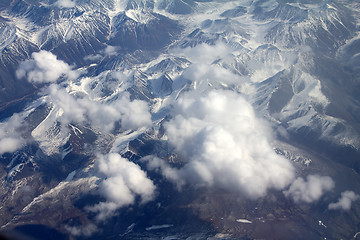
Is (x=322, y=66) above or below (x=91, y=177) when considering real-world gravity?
above

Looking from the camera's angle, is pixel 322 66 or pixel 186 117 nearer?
pixel 186 117

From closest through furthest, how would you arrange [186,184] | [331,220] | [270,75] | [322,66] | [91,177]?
[331,220] < [186,184] < [91,177] < [322,66] < [270,75]

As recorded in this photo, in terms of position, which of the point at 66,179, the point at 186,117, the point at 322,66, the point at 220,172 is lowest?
the point at 66,179

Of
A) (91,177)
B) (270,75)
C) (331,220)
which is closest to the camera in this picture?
(331,220)

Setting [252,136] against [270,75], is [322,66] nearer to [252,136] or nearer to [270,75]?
[270,75]

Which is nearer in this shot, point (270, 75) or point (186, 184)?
point (186, 184)

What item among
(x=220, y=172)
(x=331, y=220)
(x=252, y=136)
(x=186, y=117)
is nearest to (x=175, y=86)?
(x=186, y=117)

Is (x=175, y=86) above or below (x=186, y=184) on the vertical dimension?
above

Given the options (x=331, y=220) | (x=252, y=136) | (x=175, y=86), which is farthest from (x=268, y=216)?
(x=175, y=86)

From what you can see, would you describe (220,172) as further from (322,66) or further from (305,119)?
(322,66)
